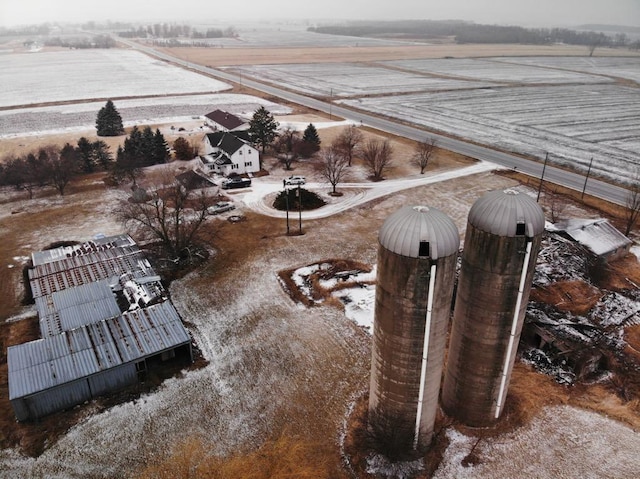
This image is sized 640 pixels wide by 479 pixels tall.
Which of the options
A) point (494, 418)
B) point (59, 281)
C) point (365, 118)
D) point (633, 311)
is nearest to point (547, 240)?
point (633, 311)

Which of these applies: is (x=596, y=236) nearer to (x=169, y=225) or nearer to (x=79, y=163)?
(x=169, y=225)

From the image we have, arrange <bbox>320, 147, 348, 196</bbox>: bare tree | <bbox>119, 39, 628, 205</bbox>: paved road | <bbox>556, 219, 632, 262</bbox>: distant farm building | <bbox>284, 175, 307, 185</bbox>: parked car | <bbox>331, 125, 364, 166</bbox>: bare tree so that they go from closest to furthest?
1. <bbox>556, 219, 632, 262</bbox>: distant farm building
2. <bbox>320, 147, 348, 196</bbox>: bare tree
3. <bbox>119, 39, 628, 205</bbox>: paved road
4. <bbox>284, 175, 307, 185</bbox>: parked car
5. <bbox>331, 125, 364, 166</bbox>: bare tree

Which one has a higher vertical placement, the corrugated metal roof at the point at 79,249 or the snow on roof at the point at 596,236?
the snow on roof at the point at 596,236

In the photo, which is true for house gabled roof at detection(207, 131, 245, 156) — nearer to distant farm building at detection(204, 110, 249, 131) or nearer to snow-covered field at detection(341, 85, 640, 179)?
distant farm building at detection(204, 110, 249, 131)

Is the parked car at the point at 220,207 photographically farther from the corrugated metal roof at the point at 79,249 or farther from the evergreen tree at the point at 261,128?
the evergreen tree at the point at 261,128

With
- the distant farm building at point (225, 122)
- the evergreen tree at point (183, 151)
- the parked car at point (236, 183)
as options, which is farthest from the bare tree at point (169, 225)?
the distant farm building at point (225, 122)

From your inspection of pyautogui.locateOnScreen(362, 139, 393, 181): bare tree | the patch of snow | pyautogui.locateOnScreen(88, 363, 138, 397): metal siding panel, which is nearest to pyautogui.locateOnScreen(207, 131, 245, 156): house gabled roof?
pyautogui.locateOnScreen(362, 139, 393, 181): bare tree
